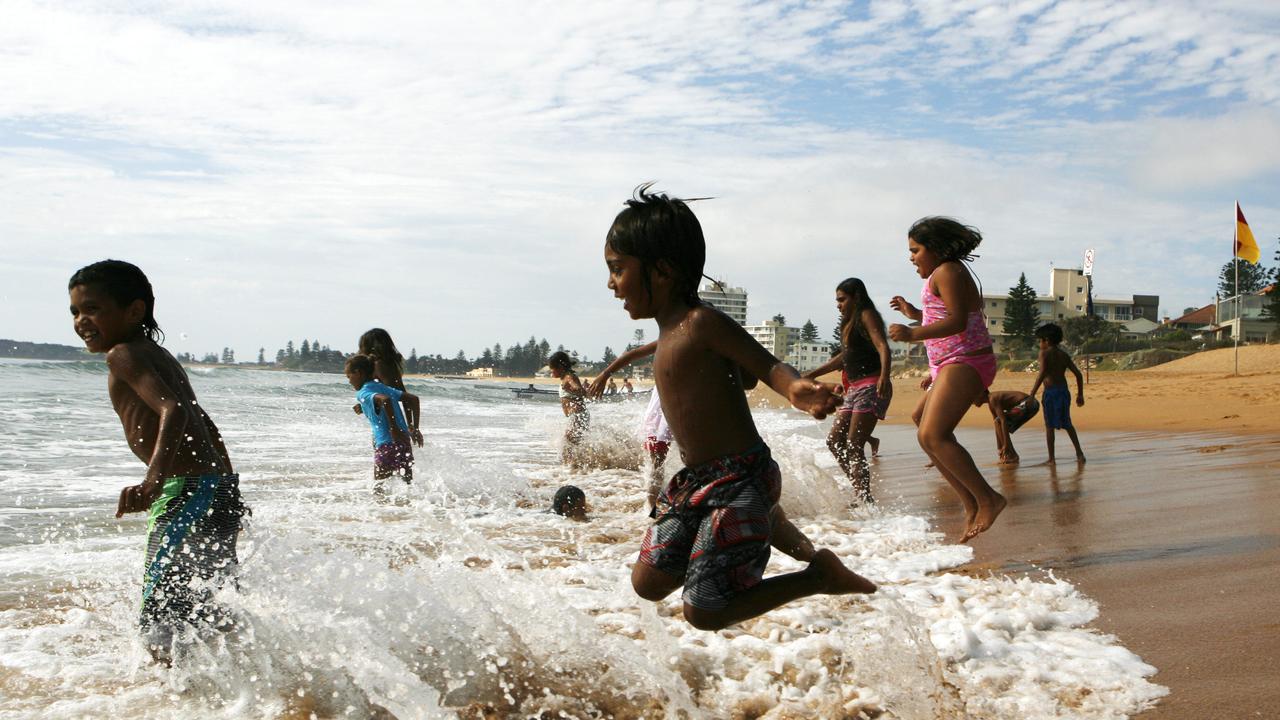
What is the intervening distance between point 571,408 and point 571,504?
4.47 meters

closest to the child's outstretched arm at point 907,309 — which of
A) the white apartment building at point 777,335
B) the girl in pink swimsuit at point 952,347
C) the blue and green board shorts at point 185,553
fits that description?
the girl in pink swimsuit at point 952,347

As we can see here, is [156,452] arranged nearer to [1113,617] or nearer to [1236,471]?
[1113,617]

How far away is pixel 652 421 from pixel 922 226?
2.96m

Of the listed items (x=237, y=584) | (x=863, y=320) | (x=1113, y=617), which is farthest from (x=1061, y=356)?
(x=237, y=584)

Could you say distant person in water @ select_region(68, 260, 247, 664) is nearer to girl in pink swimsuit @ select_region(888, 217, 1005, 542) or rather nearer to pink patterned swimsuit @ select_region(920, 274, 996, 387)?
girl in pink swimsuit @ select_region(888, 217, 1005, 542)

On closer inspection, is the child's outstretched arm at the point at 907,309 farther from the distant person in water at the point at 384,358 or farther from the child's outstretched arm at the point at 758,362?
the distant person in water at the point at 384,358

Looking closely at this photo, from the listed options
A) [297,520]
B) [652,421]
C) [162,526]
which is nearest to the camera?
[162,526]

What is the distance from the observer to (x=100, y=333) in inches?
138

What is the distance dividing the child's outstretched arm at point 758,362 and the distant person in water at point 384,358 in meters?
5.10

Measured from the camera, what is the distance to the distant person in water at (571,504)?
7.16 metres

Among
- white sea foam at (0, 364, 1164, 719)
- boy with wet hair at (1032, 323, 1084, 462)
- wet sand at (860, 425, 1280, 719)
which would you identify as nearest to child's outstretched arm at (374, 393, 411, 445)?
white sea foam at (0, 364, 1164, 719)

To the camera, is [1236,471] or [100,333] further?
[1236,471]

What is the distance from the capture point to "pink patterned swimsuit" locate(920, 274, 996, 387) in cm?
514

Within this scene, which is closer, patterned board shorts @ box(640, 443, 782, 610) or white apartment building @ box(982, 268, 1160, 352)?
patterned board shorts @ box(640, 443, 782, 610)
